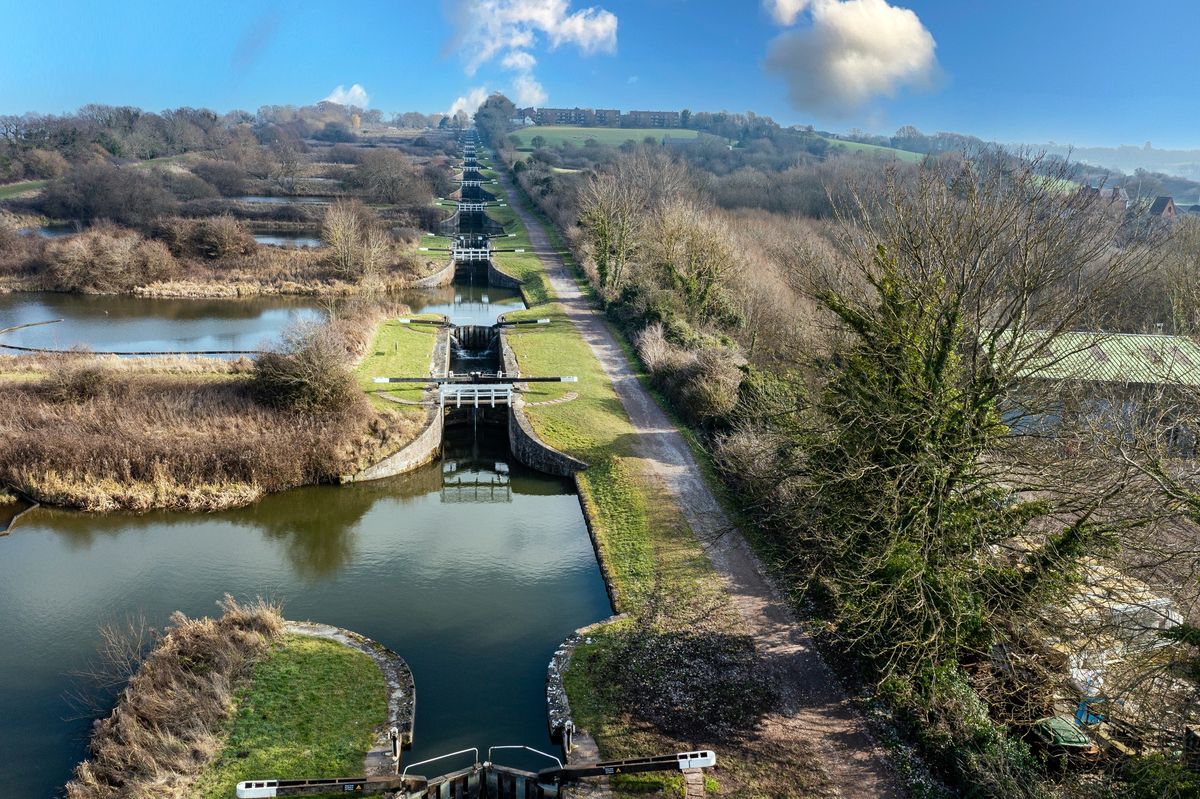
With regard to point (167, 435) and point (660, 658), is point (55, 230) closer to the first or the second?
point (167, 435)

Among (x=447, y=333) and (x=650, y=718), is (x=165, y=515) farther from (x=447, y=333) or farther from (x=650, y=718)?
(x=447, y=333)

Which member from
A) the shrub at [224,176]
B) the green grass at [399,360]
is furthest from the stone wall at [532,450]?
the shrub at [224,176]

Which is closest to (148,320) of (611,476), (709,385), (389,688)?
(611,476)

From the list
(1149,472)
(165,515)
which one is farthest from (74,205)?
(1149,472)

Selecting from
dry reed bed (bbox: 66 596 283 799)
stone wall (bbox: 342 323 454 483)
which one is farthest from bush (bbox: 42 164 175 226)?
dry reed bed (bbox: 66 596 283 799)

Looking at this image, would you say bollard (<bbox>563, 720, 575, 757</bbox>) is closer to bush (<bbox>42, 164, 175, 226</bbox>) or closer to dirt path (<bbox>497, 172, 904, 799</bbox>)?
dirt path (<bbox>497, 172, 904, 799</bbox>)

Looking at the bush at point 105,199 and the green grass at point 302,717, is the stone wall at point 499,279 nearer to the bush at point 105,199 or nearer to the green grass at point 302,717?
the bush at point 105,199

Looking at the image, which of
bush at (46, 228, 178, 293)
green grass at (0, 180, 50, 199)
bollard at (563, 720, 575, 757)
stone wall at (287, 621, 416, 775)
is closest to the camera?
stone wall at (287, 621, 416, 775)

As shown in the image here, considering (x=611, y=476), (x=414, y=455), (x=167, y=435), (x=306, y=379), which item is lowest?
(x=414, y=455)
